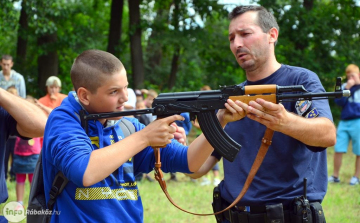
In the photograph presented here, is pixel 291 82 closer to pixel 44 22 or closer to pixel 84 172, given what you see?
pixel 84 172

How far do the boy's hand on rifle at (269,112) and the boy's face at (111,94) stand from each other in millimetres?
753

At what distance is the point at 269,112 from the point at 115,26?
55.3ft

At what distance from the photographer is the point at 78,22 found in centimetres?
2328

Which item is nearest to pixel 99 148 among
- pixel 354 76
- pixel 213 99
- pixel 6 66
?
pixel 213 99

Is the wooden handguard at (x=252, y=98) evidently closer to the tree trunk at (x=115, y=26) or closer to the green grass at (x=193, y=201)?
the green grass at (x=193, y=201)

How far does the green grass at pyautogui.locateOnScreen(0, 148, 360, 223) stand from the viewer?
784 centimetres

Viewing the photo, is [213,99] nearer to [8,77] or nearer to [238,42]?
[238,42]

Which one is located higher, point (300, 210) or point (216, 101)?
point (216, 101)

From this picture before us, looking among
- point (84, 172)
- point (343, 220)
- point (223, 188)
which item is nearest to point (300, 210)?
point (223, 188)

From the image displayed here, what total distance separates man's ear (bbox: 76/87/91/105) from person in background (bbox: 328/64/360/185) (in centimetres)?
836

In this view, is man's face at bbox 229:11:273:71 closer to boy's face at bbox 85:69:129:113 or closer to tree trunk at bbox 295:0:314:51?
boy's face at bbox 85:69:129:113

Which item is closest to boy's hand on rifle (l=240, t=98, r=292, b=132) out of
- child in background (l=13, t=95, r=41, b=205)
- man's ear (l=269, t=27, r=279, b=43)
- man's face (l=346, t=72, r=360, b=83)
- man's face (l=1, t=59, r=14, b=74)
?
man's ear (l=269, t=27, r=279, b=43)

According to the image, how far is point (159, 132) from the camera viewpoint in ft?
8.99

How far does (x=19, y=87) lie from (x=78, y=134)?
937cm
